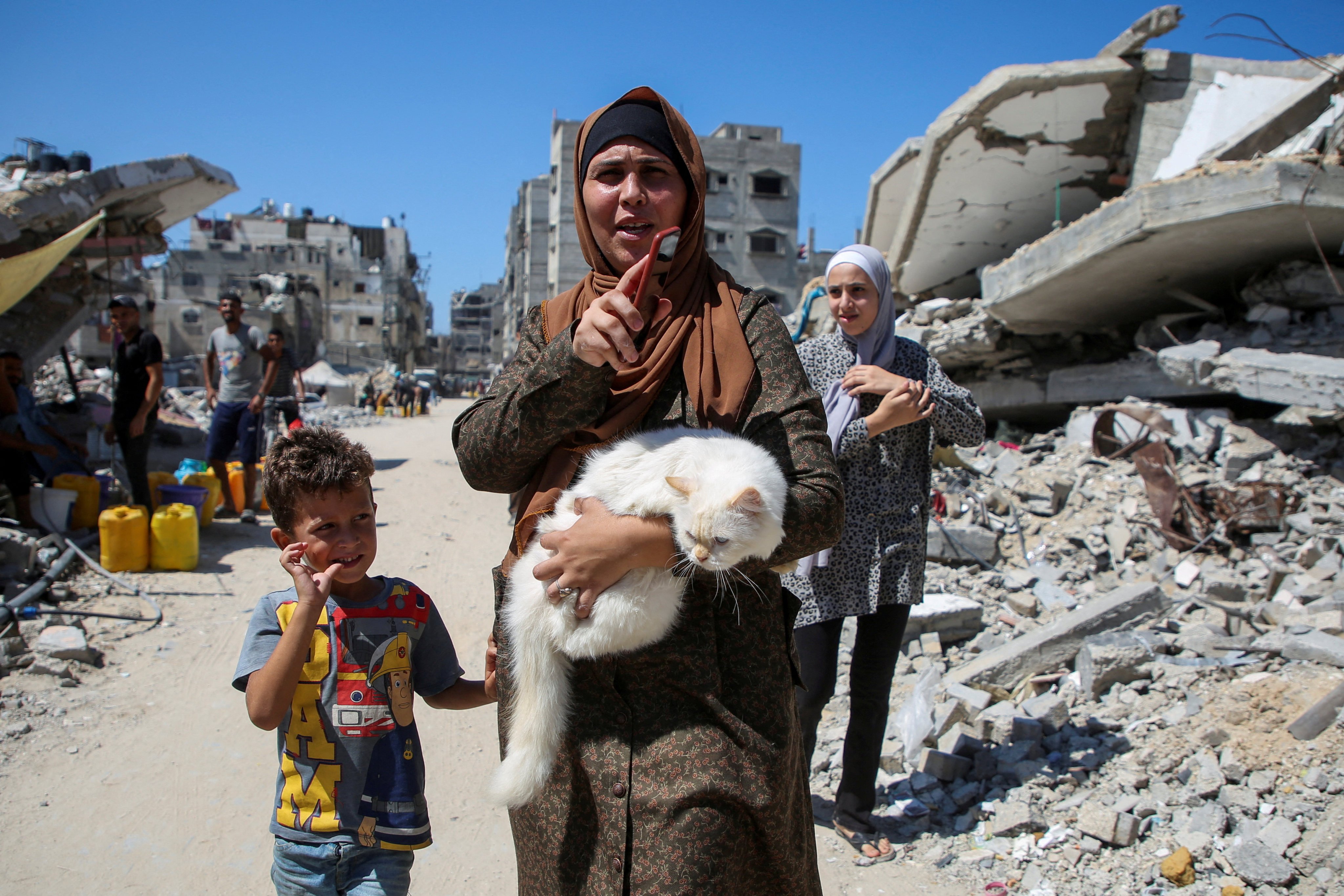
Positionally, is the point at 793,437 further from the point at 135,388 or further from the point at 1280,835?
the point at 135,388

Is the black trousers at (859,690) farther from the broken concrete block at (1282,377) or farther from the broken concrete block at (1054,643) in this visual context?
the broken concrete block at (1282,377)

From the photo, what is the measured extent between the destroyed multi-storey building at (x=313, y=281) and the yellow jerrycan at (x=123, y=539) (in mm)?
36000

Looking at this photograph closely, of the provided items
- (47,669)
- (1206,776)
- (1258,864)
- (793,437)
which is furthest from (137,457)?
(1258,864)

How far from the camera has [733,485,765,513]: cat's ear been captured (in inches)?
47.1

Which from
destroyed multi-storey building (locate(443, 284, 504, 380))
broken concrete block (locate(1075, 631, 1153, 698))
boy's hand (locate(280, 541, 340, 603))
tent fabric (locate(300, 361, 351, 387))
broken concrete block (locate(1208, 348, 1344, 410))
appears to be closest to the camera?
boy's hand (locate(280, 541, 340, 603))

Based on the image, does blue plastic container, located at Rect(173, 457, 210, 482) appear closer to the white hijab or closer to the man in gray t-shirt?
the man in gray t-shirt

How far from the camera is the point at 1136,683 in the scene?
144 inches

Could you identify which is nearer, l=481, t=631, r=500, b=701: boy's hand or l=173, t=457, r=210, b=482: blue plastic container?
l=481, t=631, r=500, b=701: boy's hand

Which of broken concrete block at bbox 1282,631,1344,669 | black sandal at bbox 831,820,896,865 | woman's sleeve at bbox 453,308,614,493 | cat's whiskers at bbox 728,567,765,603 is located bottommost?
black sandal at bbox 831,820,896,865

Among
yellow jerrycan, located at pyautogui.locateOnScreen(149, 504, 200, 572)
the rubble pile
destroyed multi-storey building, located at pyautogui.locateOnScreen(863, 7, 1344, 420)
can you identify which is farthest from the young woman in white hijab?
yellow jerrycan, located at pyautogui.locateOnScreen(149, 504, 200, 572)

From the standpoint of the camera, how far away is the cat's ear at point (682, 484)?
1241 millimetres

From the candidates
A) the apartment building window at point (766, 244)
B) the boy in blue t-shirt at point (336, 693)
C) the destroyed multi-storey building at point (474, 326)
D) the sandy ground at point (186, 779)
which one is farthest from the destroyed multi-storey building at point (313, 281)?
the boy in blue t-shirt at point (336, 693)

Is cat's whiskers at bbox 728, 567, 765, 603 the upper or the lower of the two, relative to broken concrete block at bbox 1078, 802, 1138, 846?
upper

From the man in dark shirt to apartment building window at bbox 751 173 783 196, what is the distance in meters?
40.5
